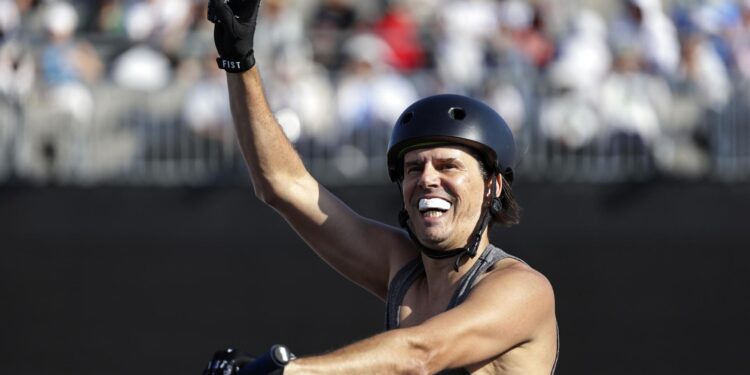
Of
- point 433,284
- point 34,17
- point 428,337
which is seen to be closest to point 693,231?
point 34,17

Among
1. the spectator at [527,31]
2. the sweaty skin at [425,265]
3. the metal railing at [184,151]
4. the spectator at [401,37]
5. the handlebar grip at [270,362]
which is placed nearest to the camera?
the handlebar grip at [270,362]

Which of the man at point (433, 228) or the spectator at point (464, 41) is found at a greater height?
the spectator at point (464, 41)

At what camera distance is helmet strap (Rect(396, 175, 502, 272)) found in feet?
17.4

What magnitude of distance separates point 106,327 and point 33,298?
676mm

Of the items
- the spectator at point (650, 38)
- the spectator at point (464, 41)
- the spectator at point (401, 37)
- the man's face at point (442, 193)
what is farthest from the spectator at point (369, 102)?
the man's face at point (442, 193)

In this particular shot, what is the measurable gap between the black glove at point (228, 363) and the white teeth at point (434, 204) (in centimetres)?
109

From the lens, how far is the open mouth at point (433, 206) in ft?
17.2

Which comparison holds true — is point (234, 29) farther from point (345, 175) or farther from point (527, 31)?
point (527, 31)

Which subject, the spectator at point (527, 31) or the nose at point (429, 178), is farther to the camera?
the spectator at point (527, 31)

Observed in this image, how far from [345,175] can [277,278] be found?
40.2 inches

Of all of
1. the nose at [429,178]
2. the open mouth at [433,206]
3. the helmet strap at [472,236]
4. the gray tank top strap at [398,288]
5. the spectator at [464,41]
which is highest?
the spectator at [464,41]

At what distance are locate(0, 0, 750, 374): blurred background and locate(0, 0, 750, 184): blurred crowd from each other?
0.7 inches

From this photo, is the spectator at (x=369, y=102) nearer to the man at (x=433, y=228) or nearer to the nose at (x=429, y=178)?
the man at (x=433, y=228)

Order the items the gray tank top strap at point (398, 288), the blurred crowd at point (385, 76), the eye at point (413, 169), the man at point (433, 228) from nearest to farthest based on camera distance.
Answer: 1. the man at point (433, 228)
2. the eye at point (413, 169)
3. the gray tank top strap at point (398, 288)
4. the blurred crowd at point (385, 76)
